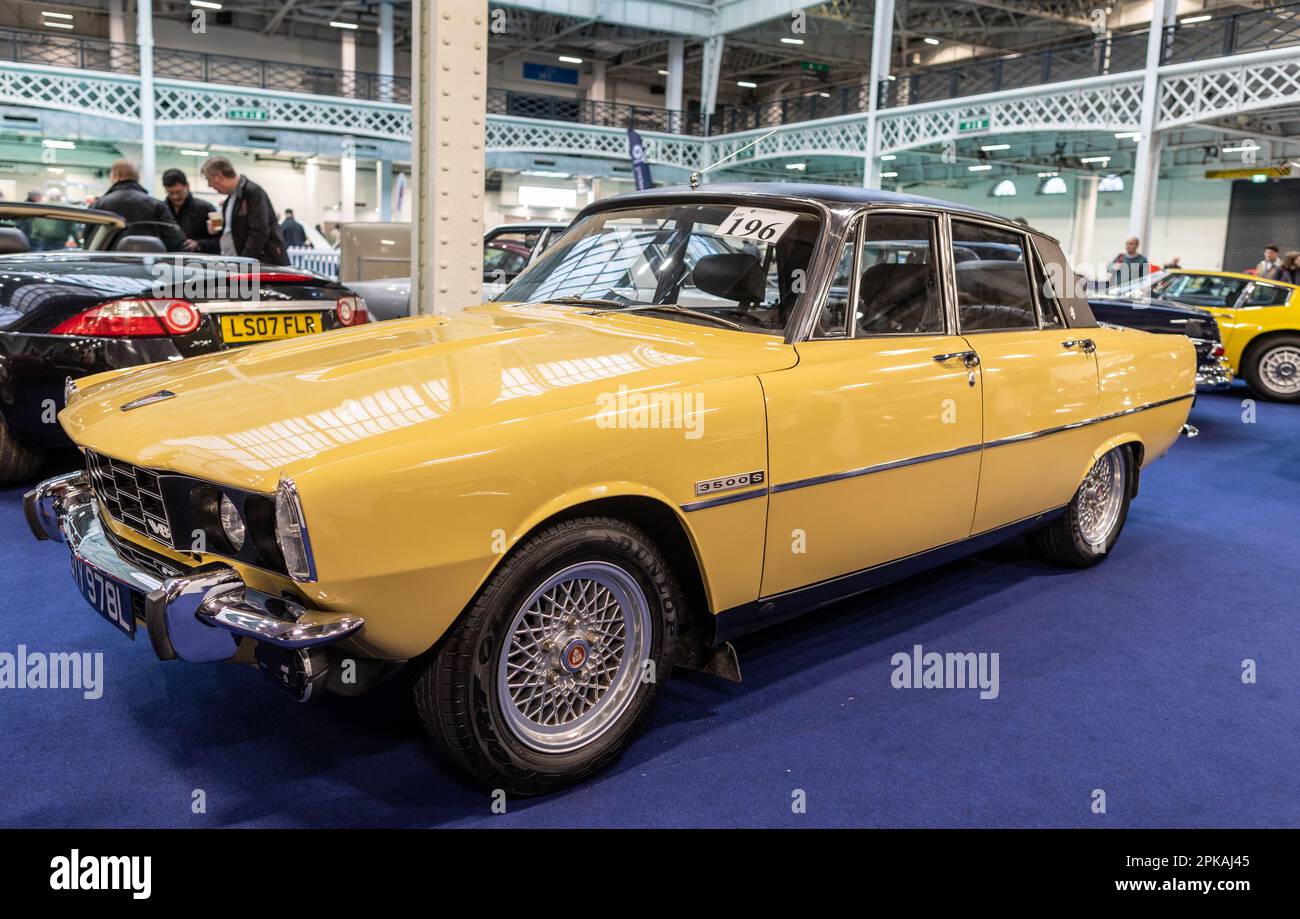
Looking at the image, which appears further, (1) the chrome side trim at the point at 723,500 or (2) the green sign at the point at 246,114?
(2) the green sign at the point at 246,114

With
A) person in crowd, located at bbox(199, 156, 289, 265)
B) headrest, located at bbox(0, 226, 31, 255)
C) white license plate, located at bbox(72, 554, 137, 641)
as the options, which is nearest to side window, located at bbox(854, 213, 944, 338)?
white license plate, located at bbox(72, 554, 137, 641)

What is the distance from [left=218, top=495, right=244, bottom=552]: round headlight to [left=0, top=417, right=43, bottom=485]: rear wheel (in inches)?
143

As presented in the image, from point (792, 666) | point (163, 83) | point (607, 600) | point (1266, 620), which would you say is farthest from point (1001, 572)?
point (163, 83)

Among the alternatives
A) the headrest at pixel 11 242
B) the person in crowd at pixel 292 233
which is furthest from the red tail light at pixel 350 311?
the person in crowd at pixel 292 233

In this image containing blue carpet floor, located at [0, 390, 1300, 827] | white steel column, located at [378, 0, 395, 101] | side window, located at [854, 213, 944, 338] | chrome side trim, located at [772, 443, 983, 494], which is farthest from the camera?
white steel column, located at [378, 0, 395, 101]

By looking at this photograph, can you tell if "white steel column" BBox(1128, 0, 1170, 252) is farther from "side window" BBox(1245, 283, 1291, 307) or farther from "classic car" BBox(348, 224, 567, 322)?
"classic car" BBox(348, 224, 567, 322)

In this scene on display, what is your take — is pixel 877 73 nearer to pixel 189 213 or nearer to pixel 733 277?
pixel 189 213

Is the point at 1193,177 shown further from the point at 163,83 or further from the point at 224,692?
the point at 224,692

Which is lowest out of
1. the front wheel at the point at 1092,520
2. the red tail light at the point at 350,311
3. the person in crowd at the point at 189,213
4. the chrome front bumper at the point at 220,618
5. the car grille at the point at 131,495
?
the front wheel at the point at 1092,520

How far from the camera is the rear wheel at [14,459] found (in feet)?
17.2

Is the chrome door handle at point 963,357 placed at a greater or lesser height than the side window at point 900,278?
lesser

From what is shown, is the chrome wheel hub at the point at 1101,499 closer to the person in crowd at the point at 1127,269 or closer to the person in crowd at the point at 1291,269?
the person in crowd at the point at 1127,269

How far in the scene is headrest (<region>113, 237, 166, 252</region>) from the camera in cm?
658

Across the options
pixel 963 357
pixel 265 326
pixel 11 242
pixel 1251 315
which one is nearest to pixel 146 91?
pixel 11 242
